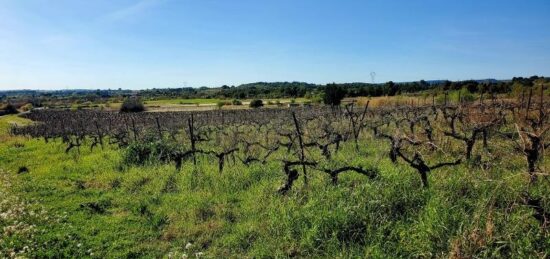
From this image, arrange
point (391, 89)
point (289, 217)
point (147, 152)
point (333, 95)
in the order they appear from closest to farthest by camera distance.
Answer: point (289, 217) < point (147, 152) < point (333, 95) < point (391, 89)

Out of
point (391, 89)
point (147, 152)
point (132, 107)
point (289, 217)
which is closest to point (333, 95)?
point (391, 89)

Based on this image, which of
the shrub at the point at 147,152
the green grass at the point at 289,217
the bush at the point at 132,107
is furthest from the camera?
the bush at the point at 132,107

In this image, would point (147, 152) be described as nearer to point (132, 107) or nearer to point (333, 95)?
point (333, 95)

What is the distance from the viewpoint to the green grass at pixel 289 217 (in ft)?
18.3

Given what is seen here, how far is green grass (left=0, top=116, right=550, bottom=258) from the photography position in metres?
5.58

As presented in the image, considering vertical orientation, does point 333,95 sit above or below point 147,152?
above

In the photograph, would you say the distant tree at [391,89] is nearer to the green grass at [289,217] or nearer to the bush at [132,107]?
the bush at [132,107]

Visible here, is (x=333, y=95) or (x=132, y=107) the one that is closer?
(x=333, y=95)

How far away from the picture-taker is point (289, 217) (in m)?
7.08

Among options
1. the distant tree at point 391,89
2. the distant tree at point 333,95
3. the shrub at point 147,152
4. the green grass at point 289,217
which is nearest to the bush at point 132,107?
the distant tree at point 333,95

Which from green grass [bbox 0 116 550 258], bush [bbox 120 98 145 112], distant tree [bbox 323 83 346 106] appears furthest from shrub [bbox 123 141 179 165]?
bush [bbox 120 98 145 112]

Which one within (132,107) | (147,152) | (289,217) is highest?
(289,217)

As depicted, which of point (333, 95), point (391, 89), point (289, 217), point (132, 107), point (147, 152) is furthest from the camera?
point (132, 107)

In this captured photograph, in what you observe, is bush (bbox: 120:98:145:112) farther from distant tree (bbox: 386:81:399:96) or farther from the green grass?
the green grass
